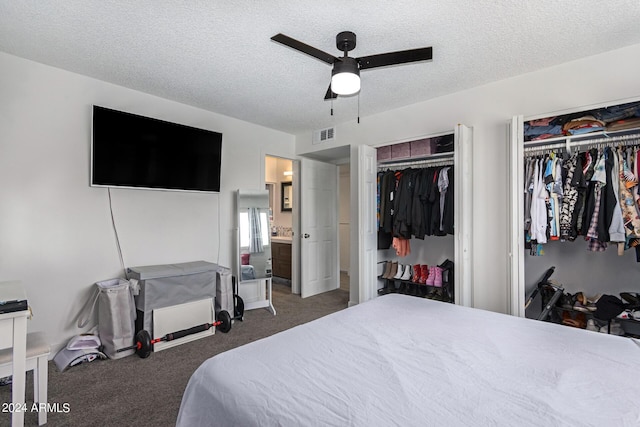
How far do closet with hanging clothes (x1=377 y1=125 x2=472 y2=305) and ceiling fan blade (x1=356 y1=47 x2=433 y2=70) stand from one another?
1343 mm

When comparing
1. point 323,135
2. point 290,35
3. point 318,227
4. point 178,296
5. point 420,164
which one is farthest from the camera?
point 318,227

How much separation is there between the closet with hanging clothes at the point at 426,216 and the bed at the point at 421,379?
1.43 meters

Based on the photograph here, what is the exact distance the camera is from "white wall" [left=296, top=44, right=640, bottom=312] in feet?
8.10

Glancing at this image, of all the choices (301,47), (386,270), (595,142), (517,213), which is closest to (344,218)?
(386,270)

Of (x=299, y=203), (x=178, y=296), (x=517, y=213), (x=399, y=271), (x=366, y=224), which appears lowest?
(x=178, y=296)

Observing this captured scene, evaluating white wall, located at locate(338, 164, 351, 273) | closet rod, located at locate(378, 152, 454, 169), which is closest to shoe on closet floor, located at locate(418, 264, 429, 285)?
closet rod, located at locate(378, 152, 454, 169)

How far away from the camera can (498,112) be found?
300 centimetres

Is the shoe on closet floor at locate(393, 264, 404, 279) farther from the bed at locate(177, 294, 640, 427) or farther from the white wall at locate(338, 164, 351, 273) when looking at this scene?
the white wall at locate(338, 164, 351, 273)

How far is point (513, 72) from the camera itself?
280 cm

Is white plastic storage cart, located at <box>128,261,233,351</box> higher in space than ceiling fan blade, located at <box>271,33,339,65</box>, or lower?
lower

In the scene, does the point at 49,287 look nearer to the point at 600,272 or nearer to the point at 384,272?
the point at 384,272

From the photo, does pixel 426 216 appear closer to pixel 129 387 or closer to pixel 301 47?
pixel 301 47

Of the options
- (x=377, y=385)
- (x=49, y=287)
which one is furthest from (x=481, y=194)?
(x=49, y=287)

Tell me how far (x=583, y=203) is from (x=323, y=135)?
299 centimetres
